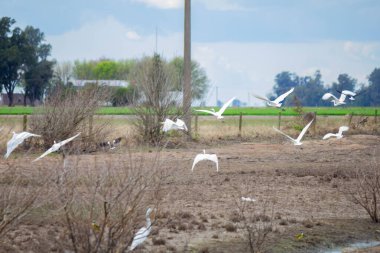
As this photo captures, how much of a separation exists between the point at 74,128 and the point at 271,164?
6538 mm

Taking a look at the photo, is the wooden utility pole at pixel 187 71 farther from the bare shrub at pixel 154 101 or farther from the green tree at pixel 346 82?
the green tree at pixel 346 82

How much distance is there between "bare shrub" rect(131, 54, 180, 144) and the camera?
29.3m

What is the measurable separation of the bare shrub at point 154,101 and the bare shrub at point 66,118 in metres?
2.79

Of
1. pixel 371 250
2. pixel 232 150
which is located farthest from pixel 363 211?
pixel 232 150

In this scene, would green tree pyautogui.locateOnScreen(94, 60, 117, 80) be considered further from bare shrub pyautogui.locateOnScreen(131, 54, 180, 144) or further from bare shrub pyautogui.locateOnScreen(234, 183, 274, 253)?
bare shrub pyautogui.locateOnScreen(234, 183, 274, 253)

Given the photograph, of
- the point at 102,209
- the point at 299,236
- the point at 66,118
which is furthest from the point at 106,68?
the point at 102,209

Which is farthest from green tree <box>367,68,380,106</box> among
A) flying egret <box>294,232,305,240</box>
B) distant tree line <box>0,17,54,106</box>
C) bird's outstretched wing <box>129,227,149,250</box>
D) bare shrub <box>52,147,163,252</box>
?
bare shrub <box>52,147,163,252</box>

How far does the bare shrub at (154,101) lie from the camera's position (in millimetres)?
29281

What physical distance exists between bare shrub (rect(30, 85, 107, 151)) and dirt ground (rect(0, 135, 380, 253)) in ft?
6.94

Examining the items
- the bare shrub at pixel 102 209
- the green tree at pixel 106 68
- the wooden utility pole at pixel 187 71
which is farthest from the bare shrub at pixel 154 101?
the green tree at pixel 106 68

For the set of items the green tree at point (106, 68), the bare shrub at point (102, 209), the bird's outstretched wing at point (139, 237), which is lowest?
the bird's outstretched wing at point (139, 237)

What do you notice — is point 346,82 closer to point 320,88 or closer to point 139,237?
point 320,88

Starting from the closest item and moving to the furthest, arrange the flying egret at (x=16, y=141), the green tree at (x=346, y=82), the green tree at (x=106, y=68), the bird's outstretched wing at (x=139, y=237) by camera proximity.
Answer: the bird's outstretched wing at (x=139, y=237) → the flying egret at (x=16, y=141) → the green tree at (x=346, y=82) → the green tree at (x=106, y=68)

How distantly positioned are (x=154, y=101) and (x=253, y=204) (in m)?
15.0
